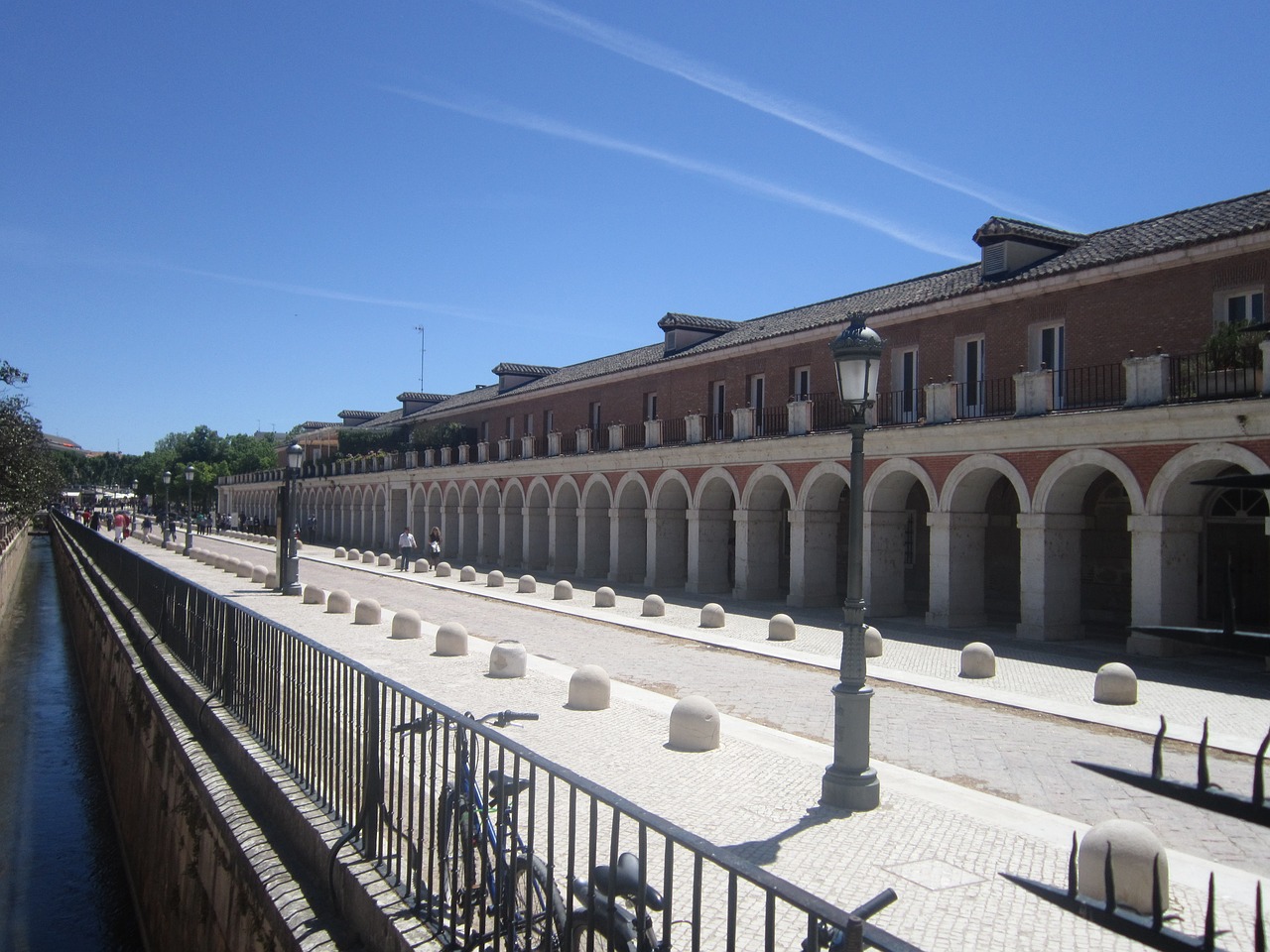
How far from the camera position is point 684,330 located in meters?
34.8

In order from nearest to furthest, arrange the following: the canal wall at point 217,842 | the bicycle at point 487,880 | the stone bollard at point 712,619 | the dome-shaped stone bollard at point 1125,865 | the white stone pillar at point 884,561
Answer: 1. the bicycle at point 487,880
2. the canal wall at point 217,842
3. the dome-shaped stone bollard at point 1125,865
4. the stone bollard at point 712,619
5. the white stone pillar at point 884,561

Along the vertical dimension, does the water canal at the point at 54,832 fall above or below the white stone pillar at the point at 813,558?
below

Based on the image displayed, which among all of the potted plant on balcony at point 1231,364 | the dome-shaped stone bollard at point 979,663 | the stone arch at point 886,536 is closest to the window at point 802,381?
the stone arch at point 886,536

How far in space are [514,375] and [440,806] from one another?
1821 inches

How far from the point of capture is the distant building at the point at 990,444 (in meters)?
16.4

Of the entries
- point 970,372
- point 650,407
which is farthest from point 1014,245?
point 650,407

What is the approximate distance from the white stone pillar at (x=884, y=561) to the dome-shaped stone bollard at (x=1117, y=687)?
9566mm

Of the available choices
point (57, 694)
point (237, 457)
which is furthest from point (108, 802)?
point (237, 457)

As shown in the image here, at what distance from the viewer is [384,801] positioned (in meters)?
5.56

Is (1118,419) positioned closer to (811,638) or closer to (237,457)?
(811,638)

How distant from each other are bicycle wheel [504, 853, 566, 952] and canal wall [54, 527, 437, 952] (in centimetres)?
53

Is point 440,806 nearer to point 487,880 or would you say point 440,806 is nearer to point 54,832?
point 487,880

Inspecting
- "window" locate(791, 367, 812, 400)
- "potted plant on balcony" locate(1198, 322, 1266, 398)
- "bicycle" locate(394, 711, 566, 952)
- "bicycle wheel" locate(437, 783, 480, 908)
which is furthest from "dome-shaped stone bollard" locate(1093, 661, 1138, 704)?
"window" locate(791, 367, 812, 400)

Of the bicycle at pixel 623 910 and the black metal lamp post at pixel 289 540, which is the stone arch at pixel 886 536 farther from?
the bicycle at pixel 623 910
